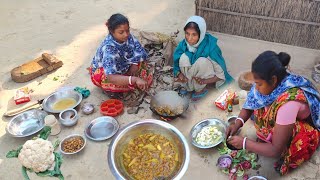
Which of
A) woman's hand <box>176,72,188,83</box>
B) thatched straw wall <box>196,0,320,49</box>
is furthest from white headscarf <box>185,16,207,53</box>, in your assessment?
thatched straw wall <box>196,0,320,49</box>

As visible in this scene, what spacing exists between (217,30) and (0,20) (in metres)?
4.47

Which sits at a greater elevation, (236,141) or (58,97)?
(236,141)

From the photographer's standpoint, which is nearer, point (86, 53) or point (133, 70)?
point (133, 70)

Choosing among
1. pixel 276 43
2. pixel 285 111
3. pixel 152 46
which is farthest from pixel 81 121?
pixel 276 43

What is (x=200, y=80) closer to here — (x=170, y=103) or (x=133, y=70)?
(x=170, y=103)

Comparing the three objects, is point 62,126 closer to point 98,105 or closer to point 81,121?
point 81,121

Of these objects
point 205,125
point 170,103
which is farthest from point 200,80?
point 205,125

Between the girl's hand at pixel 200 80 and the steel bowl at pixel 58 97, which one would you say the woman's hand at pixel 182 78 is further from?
the steel bowl at pixel 58 97

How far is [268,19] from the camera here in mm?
4684

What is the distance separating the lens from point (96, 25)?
5805 millimetres

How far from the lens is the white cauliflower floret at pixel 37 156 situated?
2.17 metres

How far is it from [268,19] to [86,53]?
3.09m

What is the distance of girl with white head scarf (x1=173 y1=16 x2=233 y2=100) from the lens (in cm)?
384

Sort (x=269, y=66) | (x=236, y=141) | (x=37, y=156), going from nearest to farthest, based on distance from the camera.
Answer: (x=37, y=156), (x=269, y=66), (x=236, y=141)
